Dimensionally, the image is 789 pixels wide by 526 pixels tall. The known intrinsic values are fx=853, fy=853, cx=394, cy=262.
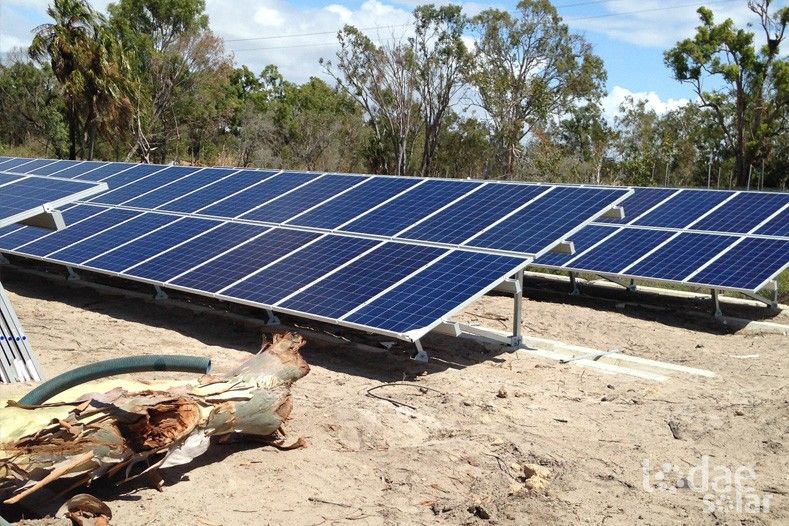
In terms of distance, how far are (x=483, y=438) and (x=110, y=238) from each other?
9.35 m

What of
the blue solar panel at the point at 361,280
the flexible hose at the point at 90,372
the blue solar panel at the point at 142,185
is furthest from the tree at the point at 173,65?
the flexible hose at the point at 90,372

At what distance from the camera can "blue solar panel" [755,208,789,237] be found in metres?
14.9

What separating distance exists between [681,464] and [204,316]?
797 centimetres

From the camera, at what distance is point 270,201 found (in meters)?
15.3

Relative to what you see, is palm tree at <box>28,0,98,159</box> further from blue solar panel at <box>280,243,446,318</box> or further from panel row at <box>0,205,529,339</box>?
blue solar panel at <box>280,243,446,318</box>

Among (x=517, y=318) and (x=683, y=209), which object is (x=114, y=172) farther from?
(x=683, y=209)

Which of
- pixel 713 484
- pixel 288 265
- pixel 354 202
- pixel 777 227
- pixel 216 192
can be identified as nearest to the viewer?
pixel 713 484

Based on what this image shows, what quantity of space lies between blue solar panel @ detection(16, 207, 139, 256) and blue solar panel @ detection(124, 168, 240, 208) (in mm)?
537

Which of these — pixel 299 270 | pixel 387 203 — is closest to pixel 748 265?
pixel 387 203

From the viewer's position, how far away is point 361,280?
1128 cm

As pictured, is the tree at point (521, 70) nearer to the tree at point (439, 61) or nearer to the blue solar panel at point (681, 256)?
the tree at point (439, 61)

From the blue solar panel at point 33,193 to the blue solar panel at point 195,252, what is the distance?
5.48 feet

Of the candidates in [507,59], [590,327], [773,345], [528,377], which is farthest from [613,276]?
[507,59]

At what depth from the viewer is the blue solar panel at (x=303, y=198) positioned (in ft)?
47.4
